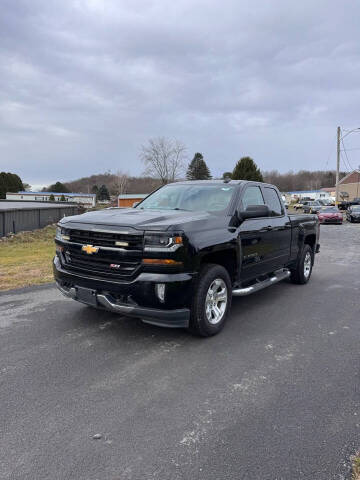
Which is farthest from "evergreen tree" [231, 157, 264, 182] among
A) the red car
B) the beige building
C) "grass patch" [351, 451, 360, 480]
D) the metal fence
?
"grass patch" [351, 451, 360, 480]

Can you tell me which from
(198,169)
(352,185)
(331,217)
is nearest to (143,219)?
(331,217)

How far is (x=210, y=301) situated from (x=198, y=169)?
8083 centimetres

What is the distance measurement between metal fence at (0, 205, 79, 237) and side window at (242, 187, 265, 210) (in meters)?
15.9

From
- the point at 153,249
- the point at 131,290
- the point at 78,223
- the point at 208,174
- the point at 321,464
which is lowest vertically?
the point at 321,464

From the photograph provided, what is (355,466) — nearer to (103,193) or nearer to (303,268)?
(303,268)

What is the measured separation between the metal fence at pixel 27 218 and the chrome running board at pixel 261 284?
15.9 metres

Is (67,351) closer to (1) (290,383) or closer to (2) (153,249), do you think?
(2) (153,249)

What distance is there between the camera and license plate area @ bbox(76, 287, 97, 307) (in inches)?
157

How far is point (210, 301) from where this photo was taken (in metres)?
4.23

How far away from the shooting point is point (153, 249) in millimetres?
3676

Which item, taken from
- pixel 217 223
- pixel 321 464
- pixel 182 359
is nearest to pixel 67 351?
pixel 182 359

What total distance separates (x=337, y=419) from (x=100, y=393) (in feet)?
6.24

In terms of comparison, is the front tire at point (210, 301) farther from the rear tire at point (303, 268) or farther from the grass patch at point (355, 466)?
the rear tire at point (303, 268)

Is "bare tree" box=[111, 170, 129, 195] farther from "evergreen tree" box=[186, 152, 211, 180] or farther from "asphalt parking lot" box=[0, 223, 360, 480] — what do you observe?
"asphalt parking lot" box=[0, 223, 360, 480]
